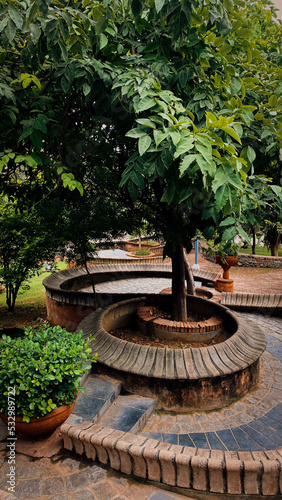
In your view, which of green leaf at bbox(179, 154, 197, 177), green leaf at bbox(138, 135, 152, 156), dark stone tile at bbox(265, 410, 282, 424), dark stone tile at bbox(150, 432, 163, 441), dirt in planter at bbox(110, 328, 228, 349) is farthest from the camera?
dirt in planter at bbox(110, 328, 228, 349)

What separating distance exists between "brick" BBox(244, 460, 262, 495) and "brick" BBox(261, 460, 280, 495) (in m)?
0.04

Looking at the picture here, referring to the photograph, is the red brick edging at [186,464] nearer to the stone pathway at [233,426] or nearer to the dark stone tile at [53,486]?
the dark stone tile at [53,486]

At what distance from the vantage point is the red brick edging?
2.37 meters

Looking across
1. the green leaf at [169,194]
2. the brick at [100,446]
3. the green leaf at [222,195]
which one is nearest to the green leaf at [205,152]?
the green leaf at [222,195]

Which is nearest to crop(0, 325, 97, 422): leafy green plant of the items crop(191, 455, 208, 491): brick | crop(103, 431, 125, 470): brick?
crop(103, 431, 125, 470): brick

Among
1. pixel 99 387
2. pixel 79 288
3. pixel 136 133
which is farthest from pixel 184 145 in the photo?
pixel 79 288

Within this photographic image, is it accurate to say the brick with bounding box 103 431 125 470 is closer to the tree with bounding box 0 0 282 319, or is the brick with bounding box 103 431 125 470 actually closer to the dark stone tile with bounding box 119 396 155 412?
the dark stone tile with bounding box 119 396 155 412

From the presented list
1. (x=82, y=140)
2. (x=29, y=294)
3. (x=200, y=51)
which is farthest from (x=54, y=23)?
(x=29, y=294)

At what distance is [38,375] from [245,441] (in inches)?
98.4

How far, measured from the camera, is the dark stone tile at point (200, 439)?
129 inches

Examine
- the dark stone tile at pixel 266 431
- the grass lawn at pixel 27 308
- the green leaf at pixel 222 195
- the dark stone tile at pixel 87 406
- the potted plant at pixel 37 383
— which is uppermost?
the green leaf at pixel 222 195

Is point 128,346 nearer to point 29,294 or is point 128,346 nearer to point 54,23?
point 54,23

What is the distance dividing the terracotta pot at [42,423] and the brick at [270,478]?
177 cm

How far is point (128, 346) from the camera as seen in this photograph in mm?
4273
